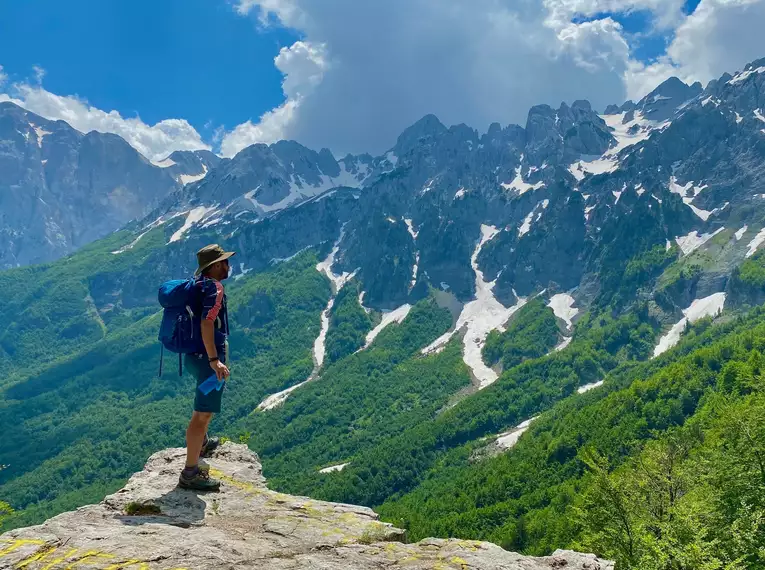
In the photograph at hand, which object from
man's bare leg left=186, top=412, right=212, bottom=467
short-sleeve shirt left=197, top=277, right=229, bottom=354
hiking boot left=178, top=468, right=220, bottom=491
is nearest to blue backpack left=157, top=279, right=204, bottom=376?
short-sleeve shirt left=197, top=277, right=229, bottom=354

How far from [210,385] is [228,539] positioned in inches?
135

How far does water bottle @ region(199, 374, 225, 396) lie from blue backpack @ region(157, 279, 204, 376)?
85cm

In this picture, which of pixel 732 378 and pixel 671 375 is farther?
pixel 671 375

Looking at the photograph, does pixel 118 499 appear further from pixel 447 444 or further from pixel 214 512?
pixel 447 444

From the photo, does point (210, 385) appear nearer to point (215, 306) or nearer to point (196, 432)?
point (196, 432)

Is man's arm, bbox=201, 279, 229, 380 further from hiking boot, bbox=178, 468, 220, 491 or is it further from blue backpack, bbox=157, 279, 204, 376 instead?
hiking boot, bbox=178, 468, 220, 491

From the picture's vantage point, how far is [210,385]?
11984mm

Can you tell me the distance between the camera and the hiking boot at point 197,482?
13133 mm

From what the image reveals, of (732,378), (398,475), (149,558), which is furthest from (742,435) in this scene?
(398,475)

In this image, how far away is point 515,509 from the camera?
11712 cm

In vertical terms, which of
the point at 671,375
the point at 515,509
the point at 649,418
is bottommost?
the point at 515,509

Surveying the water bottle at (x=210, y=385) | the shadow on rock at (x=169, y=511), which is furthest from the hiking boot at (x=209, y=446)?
the water bottle at (x=210, y=385)

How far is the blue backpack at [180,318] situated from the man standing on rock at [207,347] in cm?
14

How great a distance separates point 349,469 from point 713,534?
590 feet
